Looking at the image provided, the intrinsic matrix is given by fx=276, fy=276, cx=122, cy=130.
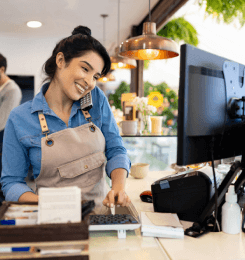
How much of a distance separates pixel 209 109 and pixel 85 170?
0.64 m

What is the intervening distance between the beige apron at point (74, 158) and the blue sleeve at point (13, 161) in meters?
0.09

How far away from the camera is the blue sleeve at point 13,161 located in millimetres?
1146

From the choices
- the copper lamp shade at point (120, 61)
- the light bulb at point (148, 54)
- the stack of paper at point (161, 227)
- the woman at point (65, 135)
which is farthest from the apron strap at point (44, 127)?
the copper lamp shade at point (120, 61)

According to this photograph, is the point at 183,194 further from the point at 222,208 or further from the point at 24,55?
the point at 24,55

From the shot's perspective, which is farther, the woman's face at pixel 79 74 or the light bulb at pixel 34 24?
the light bulb at pixel 34 24

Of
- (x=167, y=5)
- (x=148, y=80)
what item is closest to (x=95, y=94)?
(x=167, y=5)

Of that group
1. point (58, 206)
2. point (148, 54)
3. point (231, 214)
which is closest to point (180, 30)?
point (148, 54)

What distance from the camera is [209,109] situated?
882mm

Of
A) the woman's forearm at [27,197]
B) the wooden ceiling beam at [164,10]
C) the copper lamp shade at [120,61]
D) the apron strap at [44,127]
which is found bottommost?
the woman's forearm at [27,197]

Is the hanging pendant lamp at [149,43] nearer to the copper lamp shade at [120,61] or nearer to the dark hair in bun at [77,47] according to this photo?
the dark hair in bun at [77,47]

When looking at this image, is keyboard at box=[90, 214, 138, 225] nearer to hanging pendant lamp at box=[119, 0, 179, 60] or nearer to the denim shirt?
the denim shirt

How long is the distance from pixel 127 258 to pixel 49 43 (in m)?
6.06

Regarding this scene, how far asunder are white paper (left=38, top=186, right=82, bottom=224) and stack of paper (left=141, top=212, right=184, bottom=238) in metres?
0.40

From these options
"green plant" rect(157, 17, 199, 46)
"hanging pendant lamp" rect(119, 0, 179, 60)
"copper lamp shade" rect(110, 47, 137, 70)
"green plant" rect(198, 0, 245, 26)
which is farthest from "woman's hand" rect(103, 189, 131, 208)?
"green plant" rect(157, 17, 199, 46)
